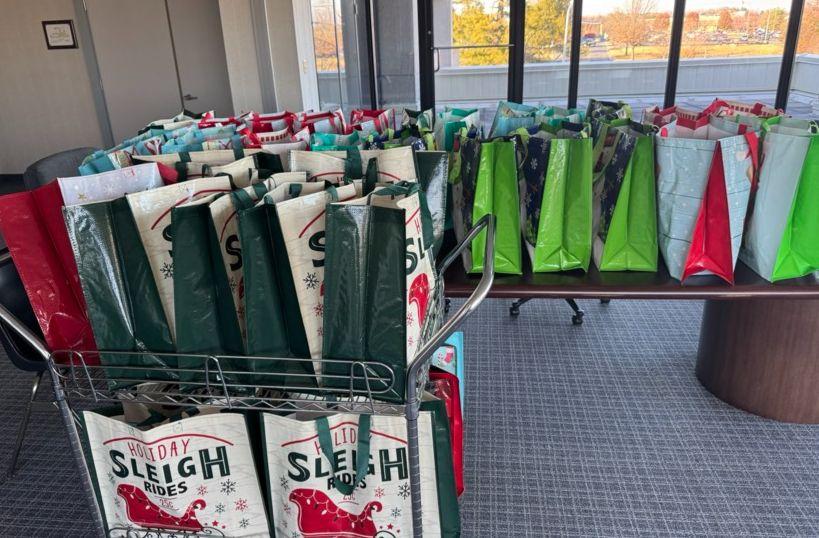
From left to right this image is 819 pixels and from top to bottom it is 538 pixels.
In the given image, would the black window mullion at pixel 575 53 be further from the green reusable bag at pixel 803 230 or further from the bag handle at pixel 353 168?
the bag handle at pixel 353 168

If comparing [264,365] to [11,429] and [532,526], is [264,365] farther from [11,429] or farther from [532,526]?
[11,429]

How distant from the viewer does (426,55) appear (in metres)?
5.34

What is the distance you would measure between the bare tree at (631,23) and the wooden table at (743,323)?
12.1 ft

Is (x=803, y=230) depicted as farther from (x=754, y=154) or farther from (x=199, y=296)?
(x=199, y=296)

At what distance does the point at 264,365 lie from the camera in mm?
1050

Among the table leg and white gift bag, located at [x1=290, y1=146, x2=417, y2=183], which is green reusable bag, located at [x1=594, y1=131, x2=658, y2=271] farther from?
the table leg

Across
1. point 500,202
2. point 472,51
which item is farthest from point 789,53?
point 500,202

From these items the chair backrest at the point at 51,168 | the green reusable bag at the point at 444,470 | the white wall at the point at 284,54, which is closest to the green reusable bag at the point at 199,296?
the green reusable bag at the point at 444,470

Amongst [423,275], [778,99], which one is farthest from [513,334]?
[778,99]

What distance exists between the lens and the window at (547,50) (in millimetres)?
5023

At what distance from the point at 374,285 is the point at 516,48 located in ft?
15.5

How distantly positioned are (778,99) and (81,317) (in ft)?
19.1

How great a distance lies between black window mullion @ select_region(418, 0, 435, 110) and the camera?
519 centimetres

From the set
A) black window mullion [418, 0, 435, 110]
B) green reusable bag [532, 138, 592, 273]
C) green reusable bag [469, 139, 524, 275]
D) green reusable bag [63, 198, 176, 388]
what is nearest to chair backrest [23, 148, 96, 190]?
green reusable bag [63, 198, 176, 388]
